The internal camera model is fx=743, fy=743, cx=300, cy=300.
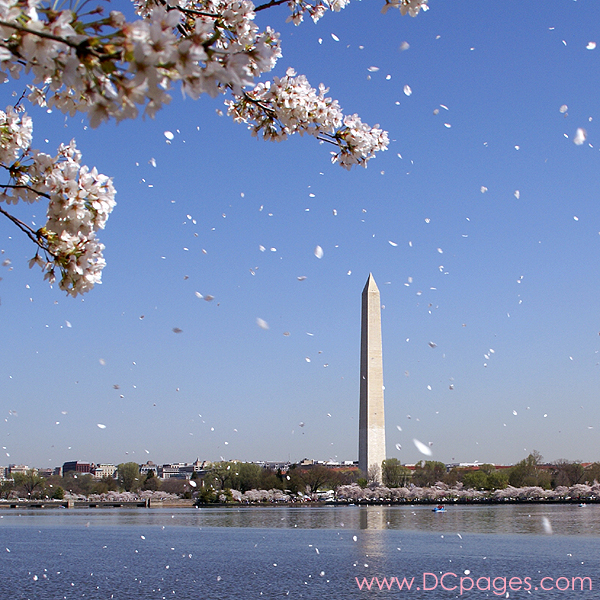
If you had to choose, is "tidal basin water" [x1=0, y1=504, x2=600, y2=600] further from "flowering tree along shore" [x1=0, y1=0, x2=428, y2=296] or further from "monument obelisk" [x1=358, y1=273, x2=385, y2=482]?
"flowering tree along shore" [x1=0, y1=0, x2=428, y2=296]

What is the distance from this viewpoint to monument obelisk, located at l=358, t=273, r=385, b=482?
4647 cm

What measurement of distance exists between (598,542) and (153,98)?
28598 millimetres

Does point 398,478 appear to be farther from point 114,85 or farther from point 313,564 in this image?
point 114,85

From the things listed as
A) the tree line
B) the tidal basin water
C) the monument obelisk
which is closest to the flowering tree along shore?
the tidal basin water

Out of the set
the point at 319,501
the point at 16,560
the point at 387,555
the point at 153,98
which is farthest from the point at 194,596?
the point at 319,501

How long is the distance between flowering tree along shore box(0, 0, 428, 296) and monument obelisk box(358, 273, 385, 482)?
42.2 meters

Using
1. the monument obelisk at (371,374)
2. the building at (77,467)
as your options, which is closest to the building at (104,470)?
the building at (77,467)

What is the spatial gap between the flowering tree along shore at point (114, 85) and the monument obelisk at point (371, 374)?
4217 centimetres

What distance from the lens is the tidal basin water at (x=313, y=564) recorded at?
17.6 m

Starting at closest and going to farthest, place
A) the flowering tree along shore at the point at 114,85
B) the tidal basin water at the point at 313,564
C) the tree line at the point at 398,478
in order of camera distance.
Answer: the flowering tree along shore at the point at 114,85 < the tidal basin water at the point at 313,564 < the tree line at the point at 398,478

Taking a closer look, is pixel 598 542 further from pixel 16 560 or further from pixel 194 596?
pixel 16 560

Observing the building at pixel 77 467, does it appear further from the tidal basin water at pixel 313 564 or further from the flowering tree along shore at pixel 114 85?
the flowering tree along shore at pixel 114 85

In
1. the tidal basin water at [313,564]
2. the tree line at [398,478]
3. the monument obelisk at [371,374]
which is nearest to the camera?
the tidal basin water at [313,564]

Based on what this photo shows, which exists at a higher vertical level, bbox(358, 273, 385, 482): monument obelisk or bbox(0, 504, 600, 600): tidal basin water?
bbox(358, 273, 385, 482): monument obelisk
